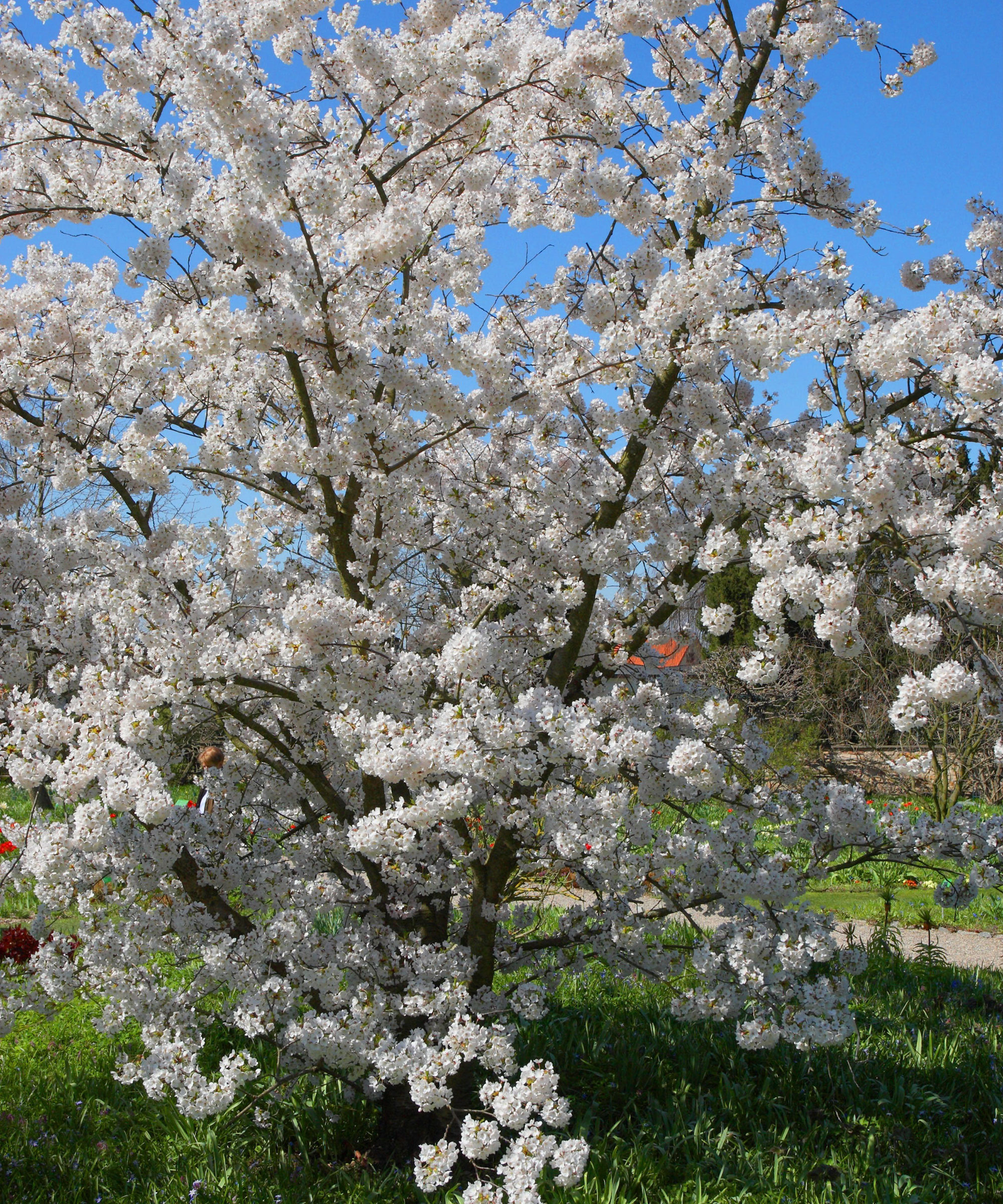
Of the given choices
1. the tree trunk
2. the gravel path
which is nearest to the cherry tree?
the tree trunk

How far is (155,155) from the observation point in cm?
384

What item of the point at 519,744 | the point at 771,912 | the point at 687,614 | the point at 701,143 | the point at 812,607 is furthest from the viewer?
the point at 687,614

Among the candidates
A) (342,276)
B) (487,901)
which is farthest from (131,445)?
(487,901)

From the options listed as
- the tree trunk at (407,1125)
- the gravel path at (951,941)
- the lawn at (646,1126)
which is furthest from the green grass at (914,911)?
the tree trunk at (407,1125)

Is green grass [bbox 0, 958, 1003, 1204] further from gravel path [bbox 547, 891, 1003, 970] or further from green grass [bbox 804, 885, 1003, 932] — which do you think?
green grass [bbox 804, 885, 1003, 932]

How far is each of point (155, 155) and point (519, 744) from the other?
9.34 ft

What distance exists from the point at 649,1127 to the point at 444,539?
2.79 m

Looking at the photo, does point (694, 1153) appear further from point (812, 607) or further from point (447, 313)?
point (447, 313)

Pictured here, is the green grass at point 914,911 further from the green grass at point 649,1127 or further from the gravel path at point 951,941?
the green grass at point 649,1127

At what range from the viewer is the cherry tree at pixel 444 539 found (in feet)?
11.1

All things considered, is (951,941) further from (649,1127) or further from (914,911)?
(649,1127)

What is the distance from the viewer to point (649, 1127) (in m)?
3.95

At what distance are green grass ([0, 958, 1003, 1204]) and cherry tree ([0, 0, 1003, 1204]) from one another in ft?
0.98

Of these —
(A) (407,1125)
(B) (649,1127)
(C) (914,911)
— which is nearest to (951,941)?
(C) (914,911)
